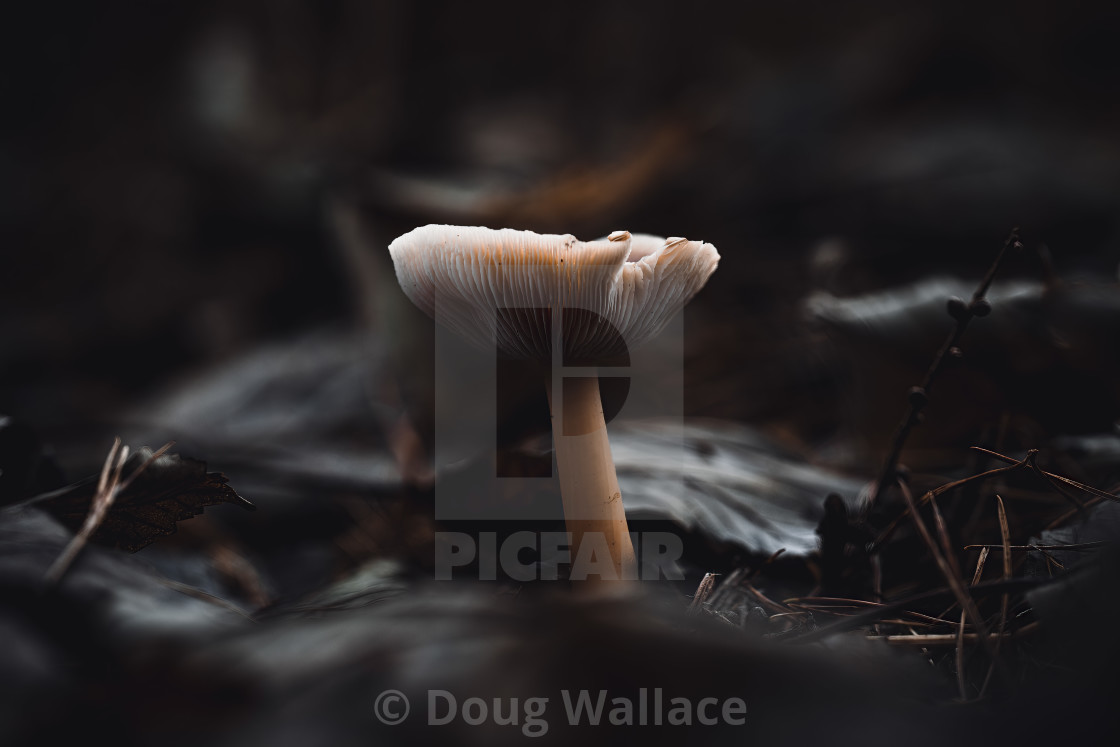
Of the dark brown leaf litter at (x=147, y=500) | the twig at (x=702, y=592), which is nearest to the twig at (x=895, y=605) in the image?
the twig at (x=702, y=592)

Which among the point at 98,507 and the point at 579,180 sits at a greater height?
the point at 579,180

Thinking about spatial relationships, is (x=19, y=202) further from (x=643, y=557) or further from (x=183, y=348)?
(x=643, y=557)

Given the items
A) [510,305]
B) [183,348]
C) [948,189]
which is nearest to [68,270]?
[183,348]

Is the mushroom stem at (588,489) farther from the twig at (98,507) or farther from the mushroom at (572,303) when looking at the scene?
the twig at (98,507)

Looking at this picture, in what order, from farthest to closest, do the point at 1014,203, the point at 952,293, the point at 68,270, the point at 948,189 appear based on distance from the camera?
the point at 68,270
the point at 948,189
the point at 1014,203
the point at 952,293

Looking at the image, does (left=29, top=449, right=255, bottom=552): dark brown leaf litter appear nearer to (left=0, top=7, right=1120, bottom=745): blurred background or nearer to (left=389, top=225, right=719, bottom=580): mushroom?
(left=0, top=7, right=1120, bottom=745): blurred background

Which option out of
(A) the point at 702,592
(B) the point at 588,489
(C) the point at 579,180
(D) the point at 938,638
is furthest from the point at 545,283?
(C) the point at 579,180

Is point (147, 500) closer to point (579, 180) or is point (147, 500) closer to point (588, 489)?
point (588, 489)

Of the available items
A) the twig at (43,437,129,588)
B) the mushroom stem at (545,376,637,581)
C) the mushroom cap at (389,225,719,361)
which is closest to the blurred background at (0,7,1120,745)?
the twig at (43,437,129,588)
